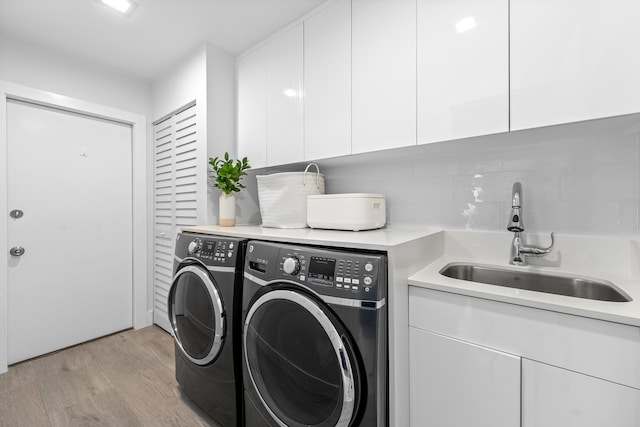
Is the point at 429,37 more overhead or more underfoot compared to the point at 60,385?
more overhead

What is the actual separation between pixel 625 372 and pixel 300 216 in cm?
143

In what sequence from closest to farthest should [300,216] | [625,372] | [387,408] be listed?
1. [625,372]
2. [387,408]
3. [300,216]

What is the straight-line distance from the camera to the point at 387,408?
98cm

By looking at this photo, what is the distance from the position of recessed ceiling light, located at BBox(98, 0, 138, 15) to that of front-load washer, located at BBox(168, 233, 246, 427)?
4.74ft

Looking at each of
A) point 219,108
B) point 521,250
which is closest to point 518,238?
point 521,250

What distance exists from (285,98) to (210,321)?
1.43 meters

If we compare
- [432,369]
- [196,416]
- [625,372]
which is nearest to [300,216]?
[432,369]

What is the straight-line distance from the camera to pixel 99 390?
1771 mm

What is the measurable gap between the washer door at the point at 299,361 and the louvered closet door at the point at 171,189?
1.30m

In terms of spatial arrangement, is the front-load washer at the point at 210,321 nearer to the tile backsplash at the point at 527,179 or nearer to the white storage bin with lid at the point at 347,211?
the white storage bin with lid at the point at 347,211

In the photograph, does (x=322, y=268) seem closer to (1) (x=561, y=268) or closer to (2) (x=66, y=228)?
(1) (x=561, y=268)

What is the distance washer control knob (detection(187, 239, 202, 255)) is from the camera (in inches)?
60.7

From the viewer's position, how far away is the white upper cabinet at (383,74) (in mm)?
1324

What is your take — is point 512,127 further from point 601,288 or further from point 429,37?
point 601,288
